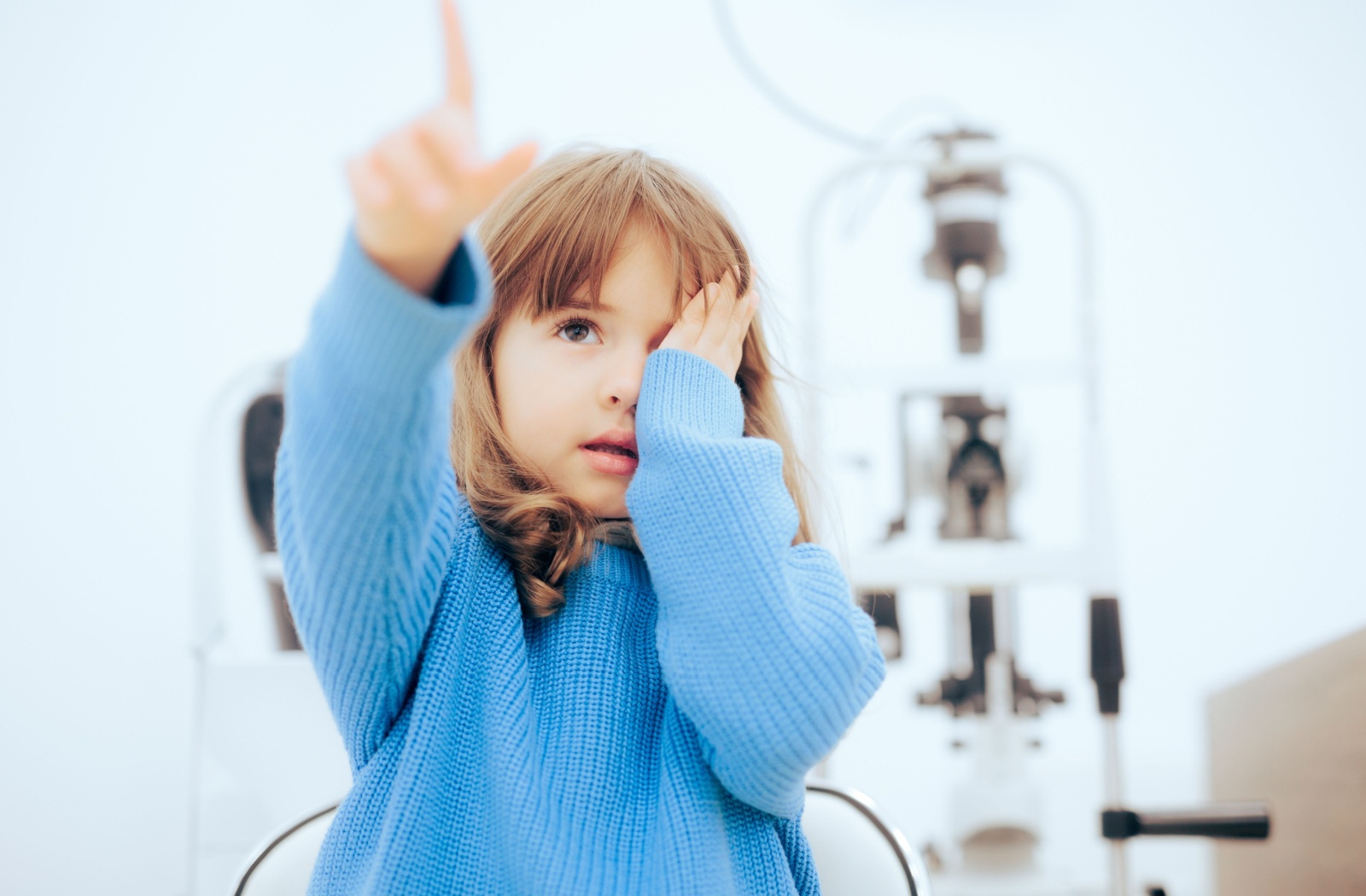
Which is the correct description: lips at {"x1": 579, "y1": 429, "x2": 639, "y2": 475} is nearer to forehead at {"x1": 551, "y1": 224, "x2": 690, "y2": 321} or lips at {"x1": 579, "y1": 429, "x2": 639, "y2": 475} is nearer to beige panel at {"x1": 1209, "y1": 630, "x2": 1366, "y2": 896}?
forehead at {"x1": 551, "y1": 224, "x2": 690, "y2": 321}

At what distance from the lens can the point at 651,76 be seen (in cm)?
184

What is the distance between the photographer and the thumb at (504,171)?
384 millimetres

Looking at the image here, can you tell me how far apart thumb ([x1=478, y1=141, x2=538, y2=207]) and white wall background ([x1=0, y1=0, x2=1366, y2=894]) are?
107 centimetres

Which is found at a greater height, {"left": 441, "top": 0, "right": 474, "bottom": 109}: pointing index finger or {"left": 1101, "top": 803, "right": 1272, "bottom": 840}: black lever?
{"left": 441, "top": 0, "right": 474, "bottom": 109}: pointing index finger

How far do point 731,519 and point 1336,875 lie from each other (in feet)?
2.65

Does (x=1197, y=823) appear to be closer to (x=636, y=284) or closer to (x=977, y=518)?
(x=977, y=518)

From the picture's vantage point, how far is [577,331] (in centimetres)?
64

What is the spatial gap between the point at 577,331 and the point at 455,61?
269mm

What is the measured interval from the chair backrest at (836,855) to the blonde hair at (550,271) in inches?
8.9

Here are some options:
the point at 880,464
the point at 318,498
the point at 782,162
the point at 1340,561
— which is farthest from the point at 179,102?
the point at 1340,561

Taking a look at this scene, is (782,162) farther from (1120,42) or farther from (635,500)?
(635,500)

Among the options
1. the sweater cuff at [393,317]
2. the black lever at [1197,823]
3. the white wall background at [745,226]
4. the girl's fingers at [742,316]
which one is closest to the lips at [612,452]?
the girl's fingers at [742,316]

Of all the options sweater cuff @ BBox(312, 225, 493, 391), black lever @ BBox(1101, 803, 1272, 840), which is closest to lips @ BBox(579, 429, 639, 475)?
sweater cuff @ BBox(312, 225, 493, 391)

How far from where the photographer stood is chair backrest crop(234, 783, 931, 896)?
618 millimetres
